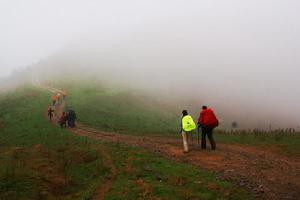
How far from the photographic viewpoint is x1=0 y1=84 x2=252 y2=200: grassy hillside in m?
17.5

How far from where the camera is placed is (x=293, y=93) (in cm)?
9719

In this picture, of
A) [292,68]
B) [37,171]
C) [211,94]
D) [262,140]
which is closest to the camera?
[37,171]

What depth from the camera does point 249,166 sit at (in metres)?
21.0

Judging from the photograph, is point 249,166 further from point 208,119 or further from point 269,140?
point 269,140

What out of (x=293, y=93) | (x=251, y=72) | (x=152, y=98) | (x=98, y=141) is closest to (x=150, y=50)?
(x=251, y=72)

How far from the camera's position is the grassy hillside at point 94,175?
17.5m

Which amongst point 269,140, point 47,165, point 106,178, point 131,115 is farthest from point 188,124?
point 131,115

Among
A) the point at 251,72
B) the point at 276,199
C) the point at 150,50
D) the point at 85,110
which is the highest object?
the point at 150,50

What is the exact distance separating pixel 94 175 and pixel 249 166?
8.39 meters

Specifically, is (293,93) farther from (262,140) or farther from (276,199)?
(276,199)

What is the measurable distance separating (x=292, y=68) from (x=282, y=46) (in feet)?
92.0

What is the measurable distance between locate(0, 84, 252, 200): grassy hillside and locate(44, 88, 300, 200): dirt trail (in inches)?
30.5

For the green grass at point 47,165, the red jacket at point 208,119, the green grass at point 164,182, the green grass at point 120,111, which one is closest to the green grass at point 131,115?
the green grass at point 120,111

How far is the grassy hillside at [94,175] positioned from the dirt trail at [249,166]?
775mm
